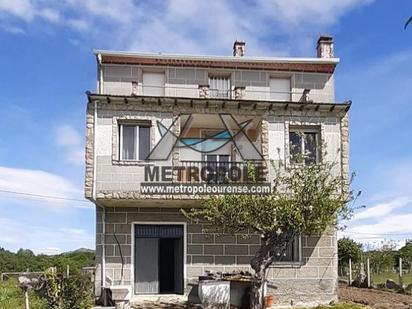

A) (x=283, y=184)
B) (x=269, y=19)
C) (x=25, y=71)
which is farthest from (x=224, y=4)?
(x=25, y=71)

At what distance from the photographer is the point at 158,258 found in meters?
20.5

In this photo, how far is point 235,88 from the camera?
73.3 feet

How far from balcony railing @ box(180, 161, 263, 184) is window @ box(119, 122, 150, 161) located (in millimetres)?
1380

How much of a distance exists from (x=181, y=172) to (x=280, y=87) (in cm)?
654

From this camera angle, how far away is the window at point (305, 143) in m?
19.5

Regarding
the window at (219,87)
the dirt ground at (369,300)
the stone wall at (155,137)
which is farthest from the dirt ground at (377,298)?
the window at (219,87)

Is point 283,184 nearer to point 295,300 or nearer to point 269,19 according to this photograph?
point 295,300

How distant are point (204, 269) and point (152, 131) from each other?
502 cm

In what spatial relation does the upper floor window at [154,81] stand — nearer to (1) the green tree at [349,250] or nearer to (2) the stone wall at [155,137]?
(2) the stone wall at [155,137]

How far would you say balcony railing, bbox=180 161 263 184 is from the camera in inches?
751

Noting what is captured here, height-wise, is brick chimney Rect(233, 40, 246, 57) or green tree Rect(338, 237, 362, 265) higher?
brick chimney Rect(233, 40, 246, 57)
